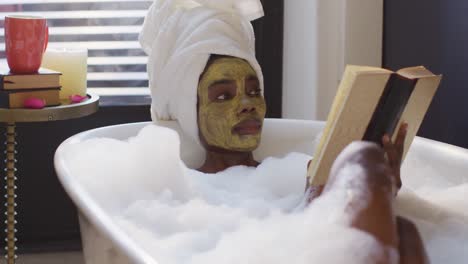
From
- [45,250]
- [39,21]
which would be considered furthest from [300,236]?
[45,250]

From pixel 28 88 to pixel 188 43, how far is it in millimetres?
408

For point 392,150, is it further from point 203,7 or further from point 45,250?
point 45,250

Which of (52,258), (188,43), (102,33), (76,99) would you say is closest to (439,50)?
(188,43)

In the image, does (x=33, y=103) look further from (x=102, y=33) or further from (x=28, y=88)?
(x=102, y=33)

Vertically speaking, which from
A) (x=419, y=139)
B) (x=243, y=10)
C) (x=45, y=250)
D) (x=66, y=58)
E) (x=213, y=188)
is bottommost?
(x=45, y=250)

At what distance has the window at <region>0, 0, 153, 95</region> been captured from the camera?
2.16m

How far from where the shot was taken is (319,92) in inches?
76.0

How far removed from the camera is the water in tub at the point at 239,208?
79 cm

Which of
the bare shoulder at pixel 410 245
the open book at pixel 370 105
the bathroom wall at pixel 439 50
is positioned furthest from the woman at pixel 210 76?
the bare shoulder at pixel 410 245

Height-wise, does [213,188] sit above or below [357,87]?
below

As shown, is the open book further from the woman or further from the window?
the window

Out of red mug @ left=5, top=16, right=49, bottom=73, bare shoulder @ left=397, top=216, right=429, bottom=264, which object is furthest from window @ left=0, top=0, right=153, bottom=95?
bare shoulder @ left=397, top=216, right=429, bottom=264

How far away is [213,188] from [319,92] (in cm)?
53

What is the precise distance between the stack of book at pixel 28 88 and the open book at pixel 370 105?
0.87 meters
